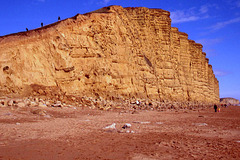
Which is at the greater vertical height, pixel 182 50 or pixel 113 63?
pixel 182 50

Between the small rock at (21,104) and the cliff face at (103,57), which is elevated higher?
the cliff face at (103,57)

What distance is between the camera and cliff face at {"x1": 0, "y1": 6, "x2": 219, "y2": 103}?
16.2 metres

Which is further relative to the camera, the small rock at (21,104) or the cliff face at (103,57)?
the cliff face at (103,57)

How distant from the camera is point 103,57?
21.0 meters

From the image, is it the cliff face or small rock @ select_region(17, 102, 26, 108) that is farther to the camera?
the cliff face

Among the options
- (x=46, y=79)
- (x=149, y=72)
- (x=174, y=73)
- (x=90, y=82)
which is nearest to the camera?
(x=46, y=79)

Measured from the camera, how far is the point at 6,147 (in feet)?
15.6

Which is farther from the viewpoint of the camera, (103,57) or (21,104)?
(103,57)

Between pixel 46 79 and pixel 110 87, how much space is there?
19.5ft

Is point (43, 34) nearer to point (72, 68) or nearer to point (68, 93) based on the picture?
point (72, 68)

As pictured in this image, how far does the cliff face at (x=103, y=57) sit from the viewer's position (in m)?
16.2

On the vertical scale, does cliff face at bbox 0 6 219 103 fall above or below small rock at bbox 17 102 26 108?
above

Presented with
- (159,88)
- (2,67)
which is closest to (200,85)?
(159,88)

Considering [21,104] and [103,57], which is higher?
[103,57]
